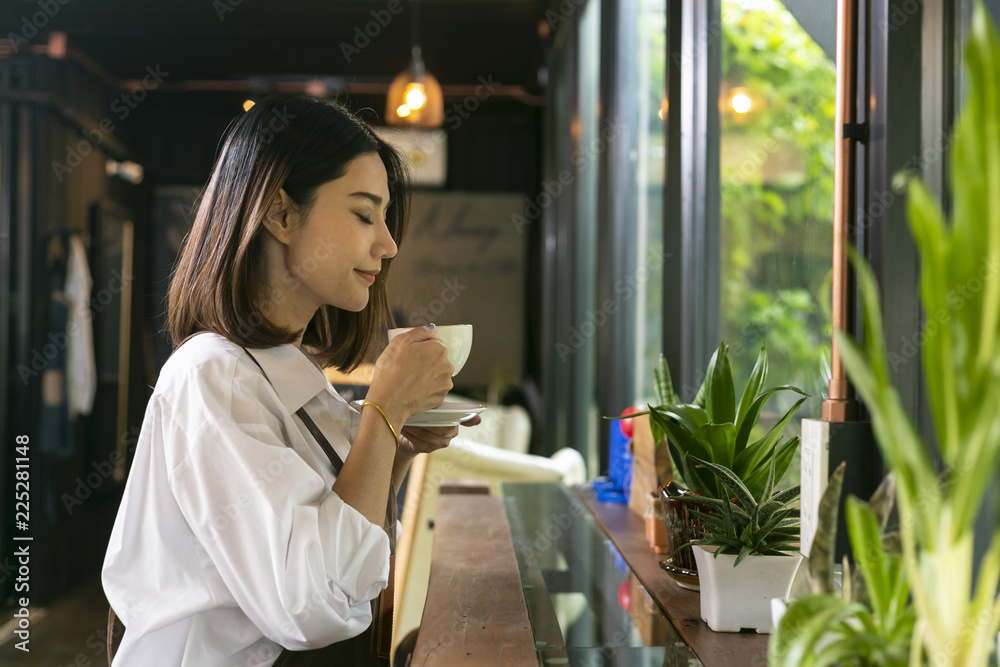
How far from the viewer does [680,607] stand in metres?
1.10

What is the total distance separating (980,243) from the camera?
19.5 inches

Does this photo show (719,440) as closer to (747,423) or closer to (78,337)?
(747,423)

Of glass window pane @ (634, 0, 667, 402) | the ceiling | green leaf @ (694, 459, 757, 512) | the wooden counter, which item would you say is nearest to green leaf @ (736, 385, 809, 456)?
green leaf @ (694, 459, 757, 512)

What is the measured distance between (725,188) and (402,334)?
42.0 inches

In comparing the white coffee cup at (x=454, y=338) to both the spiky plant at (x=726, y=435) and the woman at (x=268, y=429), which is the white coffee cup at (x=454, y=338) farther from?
the spiky plant at (x=726, y=435)

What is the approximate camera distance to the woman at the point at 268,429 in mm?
1032

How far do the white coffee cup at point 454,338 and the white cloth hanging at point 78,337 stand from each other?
476 cm

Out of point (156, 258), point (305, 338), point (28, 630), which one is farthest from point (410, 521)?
point (156, 258)

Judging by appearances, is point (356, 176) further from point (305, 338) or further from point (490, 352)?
point (490, 352)

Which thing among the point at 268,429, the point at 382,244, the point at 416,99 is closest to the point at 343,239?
the point at 382,244

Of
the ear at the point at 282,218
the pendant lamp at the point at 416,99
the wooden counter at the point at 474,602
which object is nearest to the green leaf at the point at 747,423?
the wooden counter at the point at 474,602

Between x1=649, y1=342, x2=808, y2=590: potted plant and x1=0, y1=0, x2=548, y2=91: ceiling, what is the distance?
4363mm

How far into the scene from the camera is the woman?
1032 mm

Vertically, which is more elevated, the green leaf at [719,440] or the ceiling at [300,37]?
the ceiling at [300,37]
